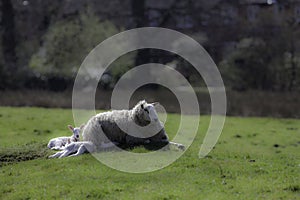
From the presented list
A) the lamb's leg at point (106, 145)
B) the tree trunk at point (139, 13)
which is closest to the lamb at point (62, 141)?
the lamb's leg at point (106, 145)

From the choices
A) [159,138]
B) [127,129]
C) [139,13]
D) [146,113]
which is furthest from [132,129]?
[139,13]

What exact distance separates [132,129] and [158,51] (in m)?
26.9

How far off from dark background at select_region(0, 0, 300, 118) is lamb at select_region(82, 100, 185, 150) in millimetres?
16850

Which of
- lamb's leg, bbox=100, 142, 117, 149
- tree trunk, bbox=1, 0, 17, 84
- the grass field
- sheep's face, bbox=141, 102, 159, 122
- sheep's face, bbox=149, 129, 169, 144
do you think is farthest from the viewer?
tree trunk, bbox=1, 0, 17, 84

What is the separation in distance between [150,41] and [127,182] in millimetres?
Answer: 29275

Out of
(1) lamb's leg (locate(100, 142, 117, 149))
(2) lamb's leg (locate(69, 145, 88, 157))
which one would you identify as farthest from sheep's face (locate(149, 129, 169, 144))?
(2) lamb's leg (locate(69, 145, 88, 157))

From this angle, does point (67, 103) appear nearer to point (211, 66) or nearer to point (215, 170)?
point (211, 66)

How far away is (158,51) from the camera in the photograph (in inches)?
1544

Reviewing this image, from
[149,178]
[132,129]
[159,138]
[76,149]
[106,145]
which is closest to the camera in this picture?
[149,178]

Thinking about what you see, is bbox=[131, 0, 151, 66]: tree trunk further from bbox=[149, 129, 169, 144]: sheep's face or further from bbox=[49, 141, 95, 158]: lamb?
bbox=[49, 141, 95, 158]: lamb

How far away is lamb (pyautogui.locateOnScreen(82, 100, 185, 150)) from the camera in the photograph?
41.6 feet

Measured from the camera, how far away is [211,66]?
1443 inches

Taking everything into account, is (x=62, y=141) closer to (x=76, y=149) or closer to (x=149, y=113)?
(x=76, y=149)

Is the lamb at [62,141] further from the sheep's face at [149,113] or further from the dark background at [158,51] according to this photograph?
the dark background at [158,51]
